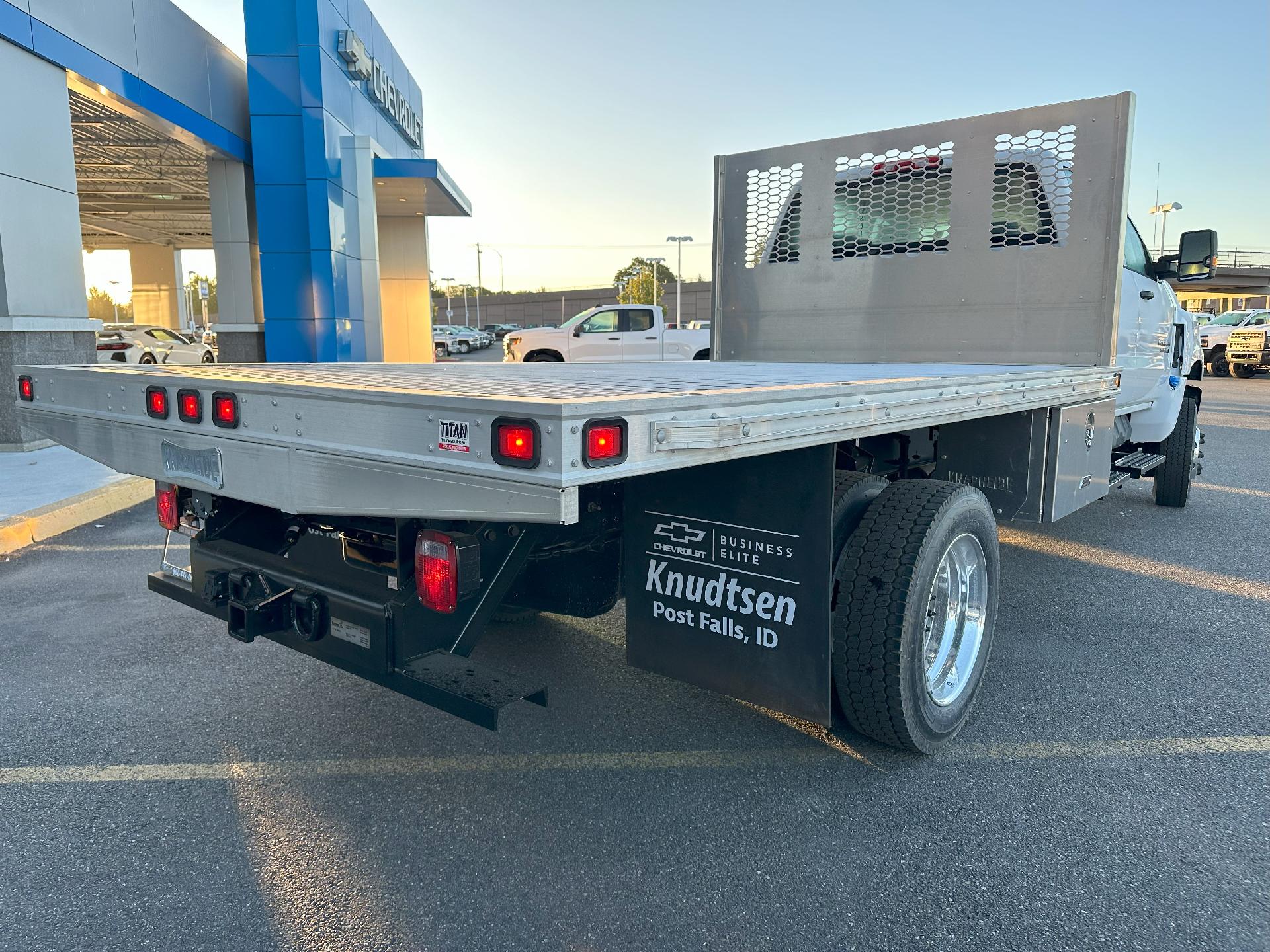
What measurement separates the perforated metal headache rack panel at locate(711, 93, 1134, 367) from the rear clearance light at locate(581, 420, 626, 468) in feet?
13.1

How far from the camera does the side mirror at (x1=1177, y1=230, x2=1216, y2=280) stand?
5590 mm

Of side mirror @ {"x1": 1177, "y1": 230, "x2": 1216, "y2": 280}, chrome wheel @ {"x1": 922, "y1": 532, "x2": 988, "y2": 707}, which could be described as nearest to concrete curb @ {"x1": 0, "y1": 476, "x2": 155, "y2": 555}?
chrome wheel @ {"x1": 922, "y1": 532, "x2": 988, "y2": 707}

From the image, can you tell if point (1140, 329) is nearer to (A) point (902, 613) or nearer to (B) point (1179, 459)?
(B) point (1179, 459)

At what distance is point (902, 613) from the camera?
281cm

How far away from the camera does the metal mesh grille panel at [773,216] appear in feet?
19.0

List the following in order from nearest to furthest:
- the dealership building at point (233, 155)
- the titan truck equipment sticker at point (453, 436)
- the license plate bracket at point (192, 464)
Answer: the titan truck equipment sticker at point (453, 436) < the license plate bracket at point (192, 464) < the dealership building at point (233, 155)

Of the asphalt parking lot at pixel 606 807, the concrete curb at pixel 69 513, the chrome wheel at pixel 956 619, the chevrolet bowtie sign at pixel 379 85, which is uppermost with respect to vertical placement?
the chevrolet bowtie sign at pixel 379 85

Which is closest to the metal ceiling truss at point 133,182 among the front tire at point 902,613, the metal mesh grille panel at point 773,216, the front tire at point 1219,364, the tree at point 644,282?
the metal mesh grille panel at point 773,216

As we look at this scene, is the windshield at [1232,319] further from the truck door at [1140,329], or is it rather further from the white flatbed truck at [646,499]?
the white flatbed truck at [646,499]

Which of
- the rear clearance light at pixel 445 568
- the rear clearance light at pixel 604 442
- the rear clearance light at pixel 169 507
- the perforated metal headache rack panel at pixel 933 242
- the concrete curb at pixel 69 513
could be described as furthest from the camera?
the concrete curb at pixel 69 513

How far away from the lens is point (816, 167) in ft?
18.4

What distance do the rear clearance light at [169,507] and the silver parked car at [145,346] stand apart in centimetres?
2185

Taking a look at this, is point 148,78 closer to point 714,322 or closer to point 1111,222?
point 714,322

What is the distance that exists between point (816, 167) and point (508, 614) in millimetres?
3564
